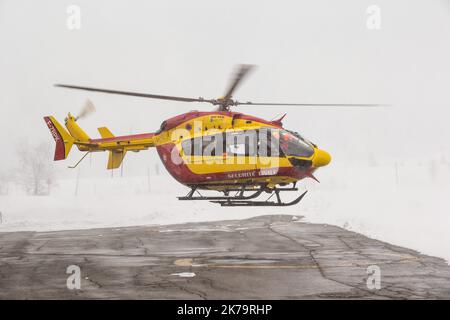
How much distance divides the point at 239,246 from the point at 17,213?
36346mm

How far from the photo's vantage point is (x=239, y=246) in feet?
86.7

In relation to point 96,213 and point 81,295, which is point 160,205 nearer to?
point 96,213

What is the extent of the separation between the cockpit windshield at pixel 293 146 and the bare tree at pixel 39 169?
249ft

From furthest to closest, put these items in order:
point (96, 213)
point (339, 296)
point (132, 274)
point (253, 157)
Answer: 1. point (96, 213)
2. point (132, 274)
3. point (253, 157)
4. point (339, 296)

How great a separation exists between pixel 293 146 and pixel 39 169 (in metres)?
77.7

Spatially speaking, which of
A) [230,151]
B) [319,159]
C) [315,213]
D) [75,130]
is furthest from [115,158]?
[315,213]

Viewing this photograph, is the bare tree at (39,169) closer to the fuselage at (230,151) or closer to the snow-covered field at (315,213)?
the snow-covered field at (315,213)

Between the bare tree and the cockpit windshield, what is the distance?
7576 cm

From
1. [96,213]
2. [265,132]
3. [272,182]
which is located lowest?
[96,213]

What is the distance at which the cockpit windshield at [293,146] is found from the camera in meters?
15.4

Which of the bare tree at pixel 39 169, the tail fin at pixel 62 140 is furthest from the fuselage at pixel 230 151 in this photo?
the bare tree at pixel 39 169

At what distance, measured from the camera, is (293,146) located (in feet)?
50.6
